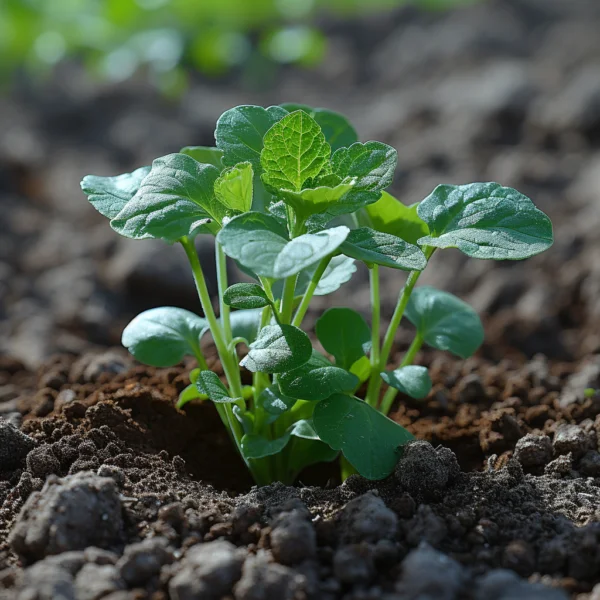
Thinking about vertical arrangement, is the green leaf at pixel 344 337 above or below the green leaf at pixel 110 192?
below

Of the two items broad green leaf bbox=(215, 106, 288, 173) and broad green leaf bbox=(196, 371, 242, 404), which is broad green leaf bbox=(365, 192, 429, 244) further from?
broad green leaf bbox=(196, 371, 242, 404)

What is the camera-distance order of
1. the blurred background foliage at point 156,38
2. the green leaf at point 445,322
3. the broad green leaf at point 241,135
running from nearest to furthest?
1. the broad green leaf at point 241,135
2. the green leaf at point 445,322
3. the blurred background foliage at point 156,38

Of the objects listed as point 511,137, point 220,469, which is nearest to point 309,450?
point 220,469

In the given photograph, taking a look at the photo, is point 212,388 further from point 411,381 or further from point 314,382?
point 411,381

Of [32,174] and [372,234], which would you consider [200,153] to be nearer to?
[372,234]

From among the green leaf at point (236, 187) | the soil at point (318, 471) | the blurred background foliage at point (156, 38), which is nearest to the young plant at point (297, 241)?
the green leaf at point (236, 187)

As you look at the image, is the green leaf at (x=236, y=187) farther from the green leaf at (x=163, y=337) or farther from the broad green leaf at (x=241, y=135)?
the green leaf at (x=163, y=337)

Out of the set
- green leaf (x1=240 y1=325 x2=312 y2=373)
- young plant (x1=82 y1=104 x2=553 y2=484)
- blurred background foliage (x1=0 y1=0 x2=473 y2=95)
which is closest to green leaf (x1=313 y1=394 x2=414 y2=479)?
young plant (x1=82 y1=104 x2=553 y2=484)
